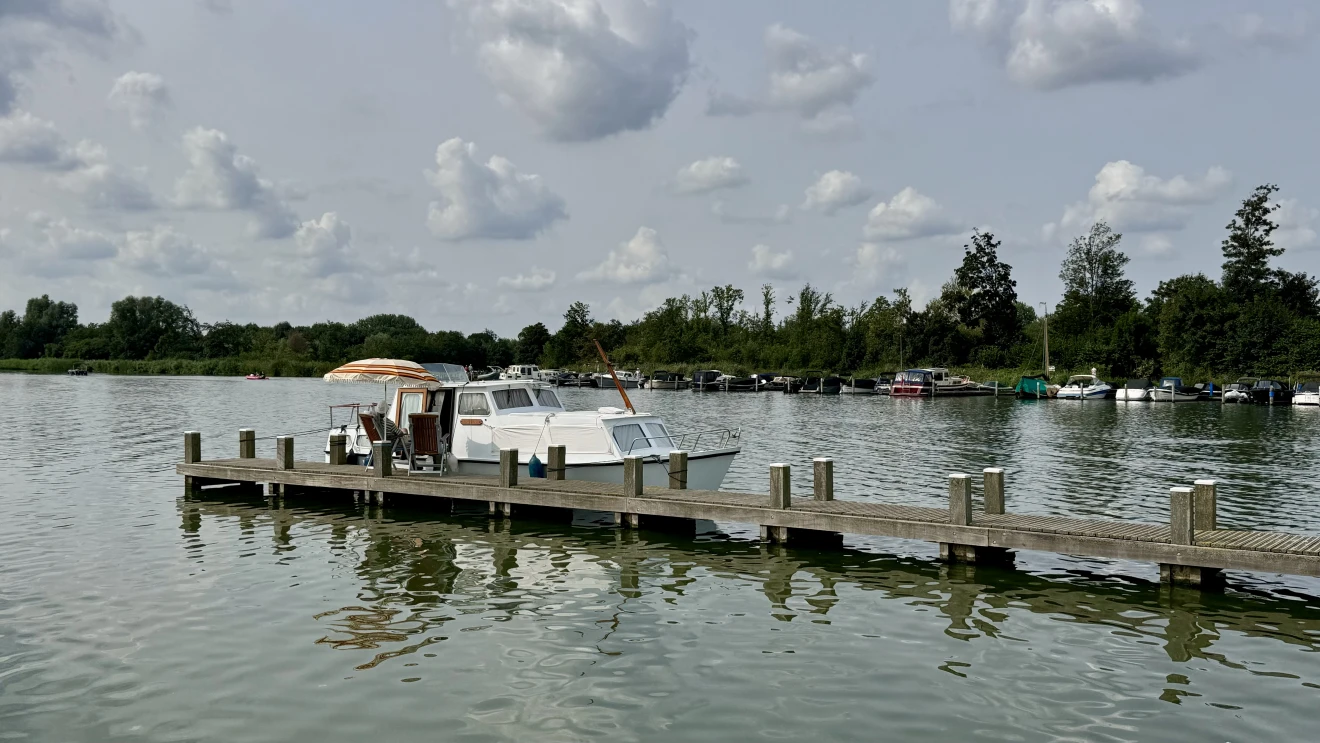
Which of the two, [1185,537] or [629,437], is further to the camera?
[629,437]

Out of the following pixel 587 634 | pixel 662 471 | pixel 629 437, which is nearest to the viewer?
pixel 587 634

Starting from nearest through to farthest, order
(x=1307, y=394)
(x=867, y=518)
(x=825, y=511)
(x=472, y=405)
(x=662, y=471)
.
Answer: (x=867, y=518), (x=825, y=511), (x=662, y=471), (x=472, y=405), (x=1307, y=394)

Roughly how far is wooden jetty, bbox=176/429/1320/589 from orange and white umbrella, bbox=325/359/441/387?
1596mm

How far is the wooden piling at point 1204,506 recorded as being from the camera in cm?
1447

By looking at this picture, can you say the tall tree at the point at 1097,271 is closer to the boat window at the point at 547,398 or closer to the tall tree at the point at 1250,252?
the tall tree at the point at 1250,252

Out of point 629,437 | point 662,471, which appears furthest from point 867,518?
point 629,437

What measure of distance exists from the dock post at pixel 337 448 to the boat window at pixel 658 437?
7.39 metres

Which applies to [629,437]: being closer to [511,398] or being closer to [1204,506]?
[511,398]

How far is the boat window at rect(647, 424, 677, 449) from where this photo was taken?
73.2 ft

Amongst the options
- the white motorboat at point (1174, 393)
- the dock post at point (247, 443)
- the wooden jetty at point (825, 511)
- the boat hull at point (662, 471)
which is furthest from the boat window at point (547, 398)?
the white motorboat at point (1174, 393)

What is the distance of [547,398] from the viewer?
24.6 meters

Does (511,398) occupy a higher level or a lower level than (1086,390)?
higher

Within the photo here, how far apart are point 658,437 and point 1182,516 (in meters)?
11.2

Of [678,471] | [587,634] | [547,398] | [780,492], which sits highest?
[547,398]
